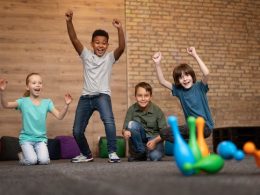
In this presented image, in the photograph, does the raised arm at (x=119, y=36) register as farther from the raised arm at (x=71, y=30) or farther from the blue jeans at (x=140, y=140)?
the blue jeans at (x=140, y=140)

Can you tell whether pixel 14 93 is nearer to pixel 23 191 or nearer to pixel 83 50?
pixel 83 50

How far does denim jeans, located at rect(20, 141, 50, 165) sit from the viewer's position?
396cm

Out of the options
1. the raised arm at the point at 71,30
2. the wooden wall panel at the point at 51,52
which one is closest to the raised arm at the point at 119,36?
the raised arm at the point at 71,30

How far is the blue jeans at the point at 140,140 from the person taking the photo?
4.02 m

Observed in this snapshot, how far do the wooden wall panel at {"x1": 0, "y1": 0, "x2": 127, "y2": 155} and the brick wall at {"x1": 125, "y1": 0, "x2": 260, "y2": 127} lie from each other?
327 millimetres

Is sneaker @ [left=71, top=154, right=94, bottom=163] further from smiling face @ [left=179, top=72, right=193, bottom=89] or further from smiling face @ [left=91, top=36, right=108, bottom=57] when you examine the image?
smiling face @ [left=179, top=72, right=193, bottom=89]

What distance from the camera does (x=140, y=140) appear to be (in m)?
4.05

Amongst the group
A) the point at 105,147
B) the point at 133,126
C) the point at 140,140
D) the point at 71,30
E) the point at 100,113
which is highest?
the point at 71,30

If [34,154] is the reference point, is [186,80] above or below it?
above

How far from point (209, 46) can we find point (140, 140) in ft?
11.8

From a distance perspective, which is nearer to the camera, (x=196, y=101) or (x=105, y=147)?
(x=196, y=101)

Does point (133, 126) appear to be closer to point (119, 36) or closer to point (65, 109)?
point (65, 109)

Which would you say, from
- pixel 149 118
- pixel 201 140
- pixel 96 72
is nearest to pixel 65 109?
pixel 96 72

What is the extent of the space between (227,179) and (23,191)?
948 mm
